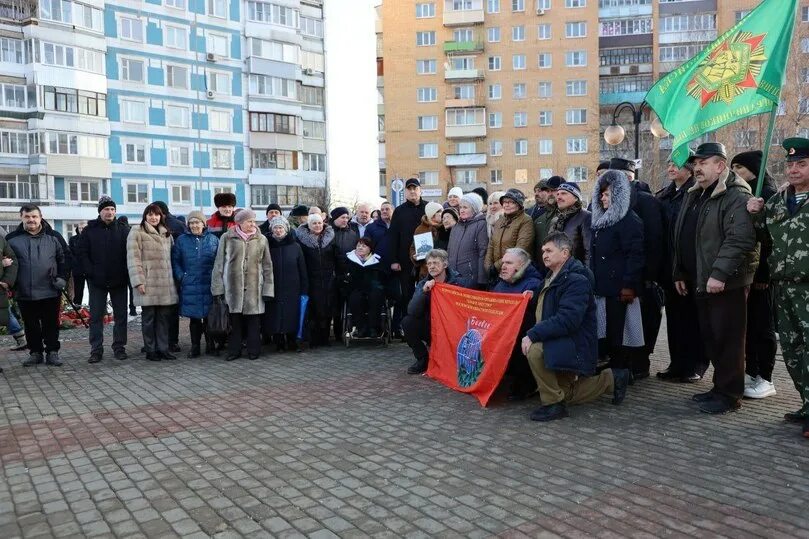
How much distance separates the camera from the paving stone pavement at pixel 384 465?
169 inches

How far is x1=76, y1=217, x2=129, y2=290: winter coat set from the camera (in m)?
10.1

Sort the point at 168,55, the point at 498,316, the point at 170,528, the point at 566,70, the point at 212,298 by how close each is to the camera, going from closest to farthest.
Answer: the point at 170,528, the point at 498,316, the point at 212,298, the point at 168,55, the point at 566,70

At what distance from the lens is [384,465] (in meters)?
5.38

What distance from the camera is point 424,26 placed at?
75.5m

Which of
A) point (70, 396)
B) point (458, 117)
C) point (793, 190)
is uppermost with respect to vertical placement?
point (458, 117)

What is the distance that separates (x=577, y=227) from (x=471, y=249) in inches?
72.3

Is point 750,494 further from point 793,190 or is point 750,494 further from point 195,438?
point 195,438

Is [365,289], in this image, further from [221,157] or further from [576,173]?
[576,173]

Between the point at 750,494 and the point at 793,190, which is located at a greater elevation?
the point at 793,190

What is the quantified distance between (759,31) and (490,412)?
4316 millimetres

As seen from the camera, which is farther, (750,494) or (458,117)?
(458,117)

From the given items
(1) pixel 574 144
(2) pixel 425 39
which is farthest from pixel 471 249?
(2) pixel 425 39

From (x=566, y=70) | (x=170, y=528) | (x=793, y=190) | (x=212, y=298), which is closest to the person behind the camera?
(x=170, y=528)

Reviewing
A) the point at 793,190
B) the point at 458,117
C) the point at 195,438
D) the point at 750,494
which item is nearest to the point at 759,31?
the point at 793,190
